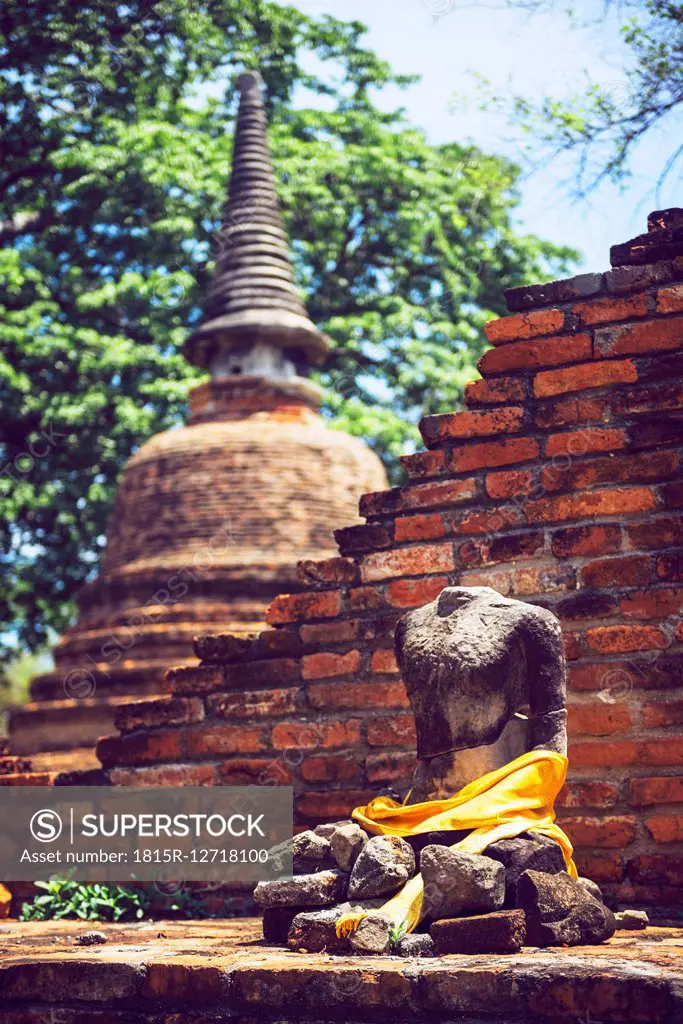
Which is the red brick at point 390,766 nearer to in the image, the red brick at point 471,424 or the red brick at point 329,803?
the red brick at point 329,803

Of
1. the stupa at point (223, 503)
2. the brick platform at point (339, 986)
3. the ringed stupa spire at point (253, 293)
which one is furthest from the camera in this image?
the ringed stupa spire at point (253, 293)

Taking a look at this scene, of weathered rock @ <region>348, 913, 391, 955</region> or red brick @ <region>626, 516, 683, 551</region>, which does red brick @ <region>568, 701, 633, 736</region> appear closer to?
red brick @ <region>626, 516, 683, 551</region>

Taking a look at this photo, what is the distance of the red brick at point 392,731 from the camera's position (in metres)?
4.09

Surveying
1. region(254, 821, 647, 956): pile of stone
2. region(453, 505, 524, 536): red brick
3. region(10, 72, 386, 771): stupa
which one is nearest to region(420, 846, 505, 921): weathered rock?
region(254, 821, 647, 956): pile of stone

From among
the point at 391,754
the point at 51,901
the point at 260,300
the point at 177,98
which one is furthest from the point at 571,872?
the point at 177,98

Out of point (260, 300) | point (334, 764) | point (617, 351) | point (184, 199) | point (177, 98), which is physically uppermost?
point (177, 98)

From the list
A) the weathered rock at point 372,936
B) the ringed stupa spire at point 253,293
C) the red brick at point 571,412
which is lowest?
the weathered rock at point 372,936

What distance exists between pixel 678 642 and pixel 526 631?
704 mm

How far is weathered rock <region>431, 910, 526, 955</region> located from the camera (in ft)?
8.54

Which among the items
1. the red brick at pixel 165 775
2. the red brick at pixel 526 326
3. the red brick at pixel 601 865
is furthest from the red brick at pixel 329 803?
the red brick at pixel 526 326

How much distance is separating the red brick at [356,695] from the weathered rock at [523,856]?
1210mm

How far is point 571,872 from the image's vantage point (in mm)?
3041

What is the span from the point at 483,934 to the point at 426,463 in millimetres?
2054

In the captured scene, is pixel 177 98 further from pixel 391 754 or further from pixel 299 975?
pixel 299 975
